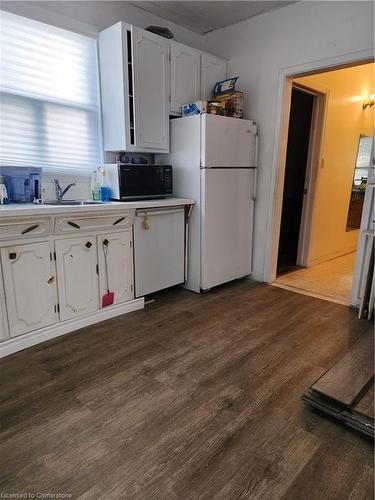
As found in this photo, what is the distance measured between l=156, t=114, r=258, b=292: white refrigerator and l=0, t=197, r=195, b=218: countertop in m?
0.22

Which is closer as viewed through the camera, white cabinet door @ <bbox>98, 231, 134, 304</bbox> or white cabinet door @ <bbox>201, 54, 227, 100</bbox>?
white cabinet door @ <bbox>98, 231, 134, 304</bbox>

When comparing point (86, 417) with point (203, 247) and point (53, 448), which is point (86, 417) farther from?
point (203, 247)

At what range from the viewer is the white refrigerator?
2971 millimetres

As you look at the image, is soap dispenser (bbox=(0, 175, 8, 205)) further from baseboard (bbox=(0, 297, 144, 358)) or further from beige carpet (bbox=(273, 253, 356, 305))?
beige carpet (bbox=(273, 253, 356, 305))

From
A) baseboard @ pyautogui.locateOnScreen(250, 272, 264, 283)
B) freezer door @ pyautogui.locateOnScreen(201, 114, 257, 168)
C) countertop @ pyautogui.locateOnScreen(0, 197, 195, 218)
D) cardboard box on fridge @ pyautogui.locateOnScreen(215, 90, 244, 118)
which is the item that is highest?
cardboard box on fridge @ pyautogui.locateOnScreen(215, 90, 244, 118)

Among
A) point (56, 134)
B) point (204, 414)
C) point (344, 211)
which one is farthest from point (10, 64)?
point (344, 211)

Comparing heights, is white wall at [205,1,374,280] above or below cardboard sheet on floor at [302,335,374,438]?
above

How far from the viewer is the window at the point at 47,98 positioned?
2436 millimetres

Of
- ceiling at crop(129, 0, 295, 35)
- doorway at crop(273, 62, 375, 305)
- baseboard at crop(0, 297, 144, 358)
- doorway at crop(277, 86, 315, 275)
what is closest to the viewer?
baseboard at crop(0, 297, 144, 358)

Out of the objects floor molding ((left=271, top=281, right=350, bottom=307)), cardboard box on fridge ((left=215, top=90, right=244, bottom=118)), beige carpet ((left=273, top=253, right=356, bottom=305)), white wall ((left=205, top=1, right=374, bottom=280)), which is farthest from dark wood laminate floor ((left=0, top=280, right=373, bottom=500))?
cardboard box on fridge ((left=215, top=90, right=244, bottom=118))

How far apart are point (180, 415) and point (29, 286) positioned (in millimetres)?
1315

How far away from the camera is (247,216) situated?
11.5 ft

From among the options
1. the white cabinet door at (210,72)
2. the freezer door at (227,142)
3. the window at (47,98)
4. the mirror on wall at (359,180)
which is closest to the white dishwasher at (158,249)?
the freezer door at (227,142)

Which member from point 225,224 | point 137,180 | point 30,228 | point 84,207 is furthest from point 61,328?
point 225,224
